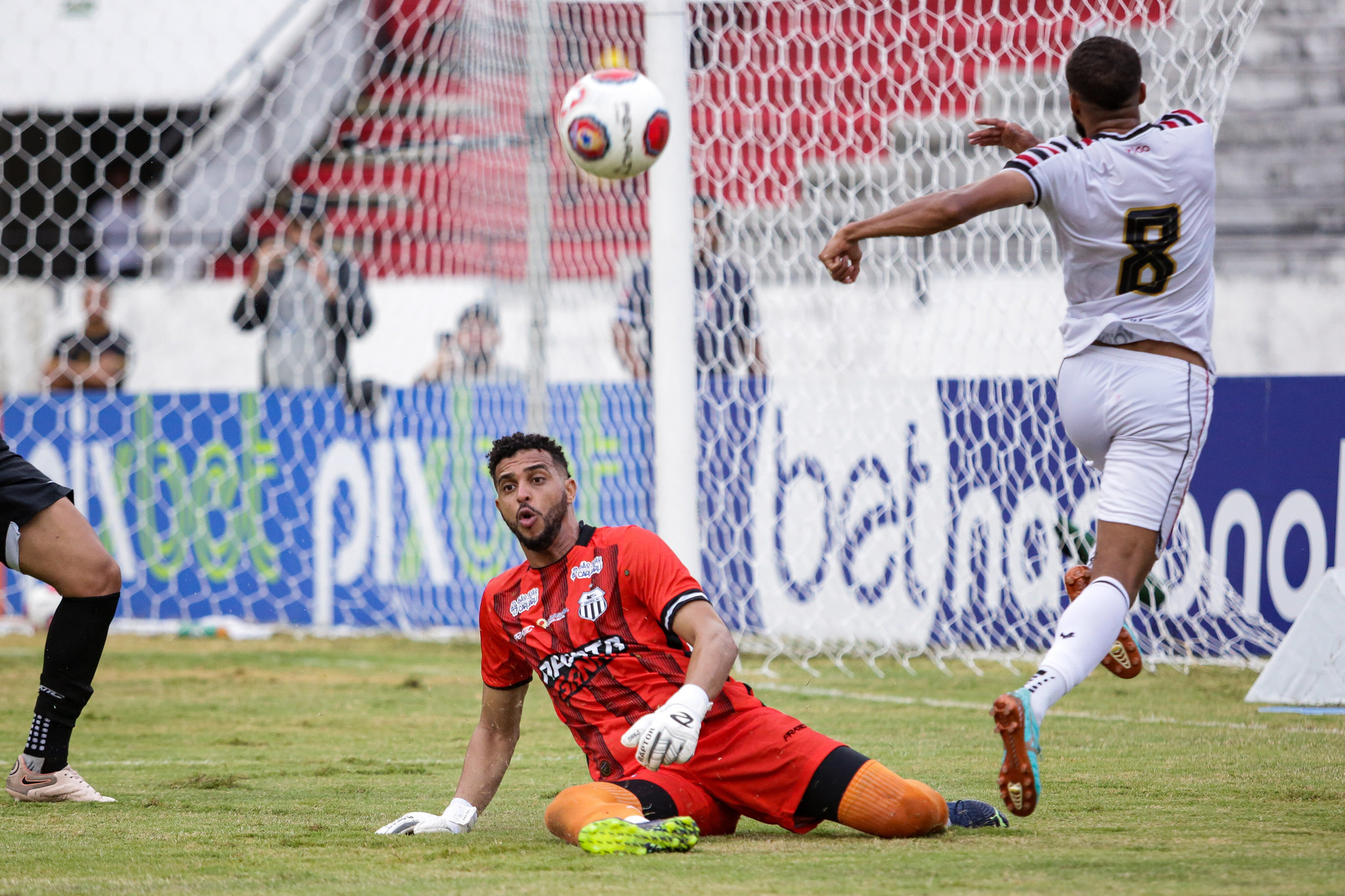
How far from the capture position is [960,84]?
9469 mm

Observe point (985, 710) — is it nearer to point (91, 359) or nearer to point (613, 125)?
point (613, 125)

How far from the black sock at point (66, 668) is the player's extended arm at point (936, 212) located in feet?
8.72

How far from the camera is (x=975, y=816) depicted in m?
4.16

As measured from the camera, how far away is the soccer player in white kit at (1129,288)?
4.04 meters

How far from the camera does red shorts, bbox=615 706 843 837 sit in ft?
13.2

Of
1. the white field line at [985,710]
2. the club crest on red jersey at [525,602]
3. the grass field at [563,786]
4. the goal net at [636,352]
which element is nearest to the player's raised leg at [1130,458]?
the grass field at [563,786]

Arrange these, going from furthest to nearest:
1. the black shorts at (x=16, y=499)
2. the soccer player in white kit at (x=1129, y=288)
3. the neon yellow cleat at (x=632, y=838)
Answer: the black shorts at (x=16, y=499)
the soccer player in white kit at (x=1129, y=288)
the neon yellow cleat at (x=632, y=838)

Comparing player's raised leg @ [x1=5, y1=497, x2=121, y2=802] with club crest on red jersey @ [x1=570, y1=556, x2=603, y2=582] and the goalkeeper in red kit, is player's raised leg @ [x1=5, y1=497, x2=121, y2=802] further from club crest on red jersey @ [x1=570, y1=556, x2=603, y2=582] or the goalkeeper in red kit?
club crest on red jersey @ [x1=570, y1=556, x2=603, y2=582]

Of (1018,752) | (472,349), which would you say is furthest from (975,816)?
(472,349)

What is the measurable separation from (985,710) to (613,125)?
2998 mm

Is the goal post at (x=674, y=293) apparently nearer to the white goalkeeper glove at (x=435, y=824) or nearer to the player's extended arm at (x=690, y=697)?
the white goalkeeper glove at (x=435, y=824)

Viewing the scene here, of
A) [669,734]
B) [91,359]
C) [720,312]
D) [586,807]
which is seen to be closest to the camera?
[669,734]

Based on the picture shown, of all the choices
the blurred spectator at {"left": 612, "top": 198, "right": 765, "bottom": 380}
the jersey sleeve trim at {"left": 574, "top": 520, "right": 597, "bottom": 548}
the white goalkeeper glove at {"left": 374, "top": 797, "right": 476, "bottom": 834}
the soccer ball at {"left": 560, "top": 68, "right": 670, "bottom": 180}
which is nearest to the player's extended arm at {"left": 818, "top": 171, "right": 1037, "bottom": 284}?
the jersey sleeve trim at {"left": 574, "top": 520, "right": 597, "bottom": 548}

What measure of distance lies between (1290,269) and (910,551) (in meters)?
5.34
